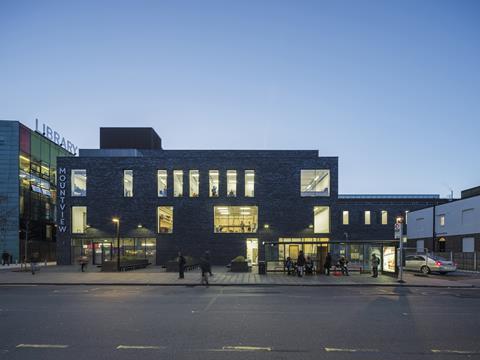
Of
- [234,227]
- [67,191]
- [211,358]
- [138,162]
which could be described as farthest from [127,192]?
[211,358]

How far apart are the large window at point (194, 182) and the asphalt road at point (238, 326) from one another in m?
26.4

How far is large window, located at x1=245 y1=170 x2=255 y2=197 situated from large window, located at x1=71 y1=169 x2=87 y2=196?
685 inches

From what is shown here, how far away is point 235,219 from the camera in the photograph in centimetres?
4434

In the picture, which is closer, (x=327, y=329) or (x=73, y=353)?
(x=73, y=353)

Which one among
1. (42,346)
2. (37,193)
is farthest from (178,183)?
(42,346)

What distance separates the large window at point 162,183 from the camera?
146ft

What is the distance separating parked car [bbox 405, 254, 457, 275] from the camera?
3139 centimetres

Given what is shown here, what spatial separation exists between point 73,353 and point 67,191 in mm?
38883

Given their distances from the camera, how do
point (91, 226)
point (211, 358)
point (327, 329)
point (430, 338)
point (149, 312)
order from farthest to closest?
point (91, 226) < point (149, 312) < point (327, 329) < point (430, 338) < point (211, 358)

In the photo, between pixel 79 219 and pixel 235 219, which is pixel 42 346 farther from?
pixel 79 219

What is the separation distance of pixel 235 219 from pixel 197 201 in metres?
4.49

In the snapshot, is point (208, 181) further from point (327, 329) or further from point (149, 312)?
Result: point (327, 329)

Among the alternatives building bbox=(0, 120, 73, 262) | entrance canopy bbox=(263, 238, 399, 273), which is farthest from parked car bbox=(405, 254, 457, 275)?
building bbox=(0, 120, 73, 262)

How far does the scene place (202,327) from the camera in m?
11.1
